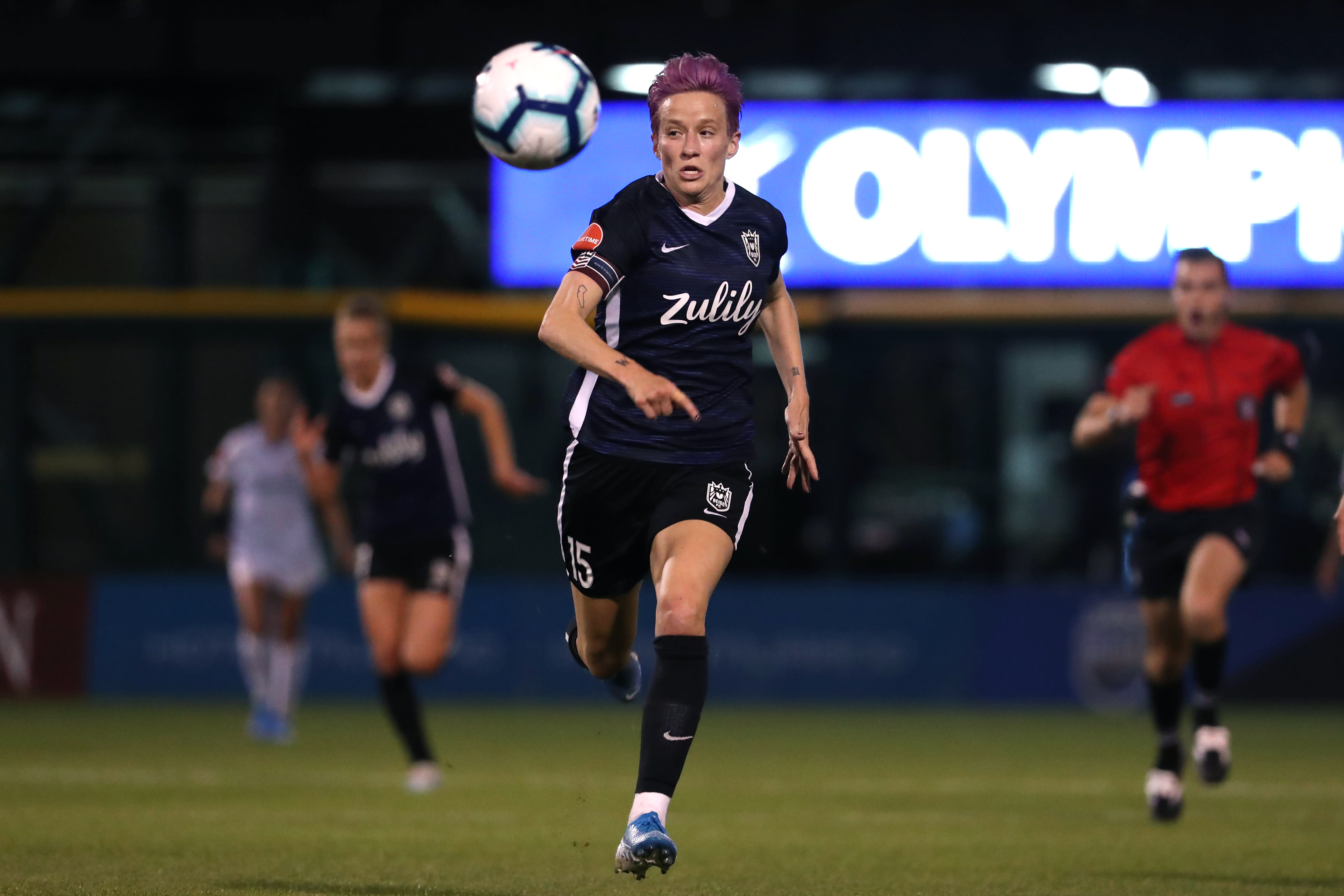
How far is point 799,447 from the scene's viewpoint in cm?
623

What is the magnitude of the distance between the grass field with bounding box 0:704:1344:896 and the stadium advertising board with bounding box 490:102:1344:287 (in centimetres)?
539

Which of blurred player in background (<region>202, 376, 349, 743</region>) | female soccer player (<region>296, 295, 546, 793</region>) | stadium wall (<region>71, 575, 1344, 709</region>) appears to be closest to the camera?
female soccer player (<region>296, 295, 546, 793</region>)

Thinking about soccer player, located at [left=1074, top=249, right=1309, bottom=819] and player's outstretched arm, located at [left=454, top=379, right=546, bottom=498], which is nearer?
soccer player, located at [left=1074, top=249, right=1309, bottom=819]

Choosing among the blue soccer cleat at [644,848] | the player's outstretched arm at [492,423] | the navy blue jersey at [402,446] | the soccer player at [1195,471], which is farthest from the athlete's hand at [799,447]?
the navy blue jersey at [402,446]

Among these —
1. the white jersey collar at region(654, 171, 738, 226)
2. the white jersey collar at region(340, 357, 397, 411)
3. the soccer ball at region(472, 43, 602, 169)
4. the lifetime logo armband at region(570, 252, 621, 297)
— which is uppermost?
the soccer ball at region(472, 43, 602, 169)

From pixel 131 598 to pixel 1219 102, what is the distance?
10.8 m

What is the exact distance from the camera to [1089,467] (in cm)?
1844

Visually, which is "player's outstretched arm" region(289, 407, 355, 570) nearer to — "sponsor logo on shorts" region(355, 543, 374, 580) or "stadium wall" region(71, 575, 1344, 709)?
"sponsor logo on shorts" region(355, 543, 374, 580)

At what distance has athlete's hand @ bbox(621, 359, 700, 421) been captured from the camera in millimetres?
5441

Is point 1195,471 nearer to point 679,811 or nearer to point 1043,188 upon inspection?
point 679,811

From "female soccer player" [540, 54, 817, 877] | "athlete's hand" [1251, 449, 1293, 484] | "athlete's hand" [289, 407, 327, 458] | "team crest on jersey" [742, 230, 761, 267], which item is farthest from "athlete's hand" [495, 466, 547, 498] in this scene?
"team crest on jersey" [742, 230, 761, 267]

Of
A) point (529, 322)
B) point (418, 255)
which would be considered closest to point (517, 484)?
point (529, 322)

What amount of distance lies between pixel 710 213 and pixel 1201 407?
11.2ft

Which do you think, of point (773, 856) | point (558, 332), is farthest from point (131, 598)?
point (558, 332)
